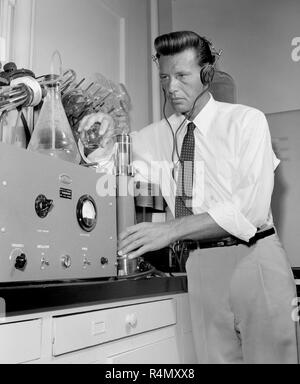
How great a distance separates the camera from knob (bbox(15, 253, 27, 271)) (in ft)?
2.78

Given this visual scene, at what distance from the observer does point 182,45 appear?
145 cm

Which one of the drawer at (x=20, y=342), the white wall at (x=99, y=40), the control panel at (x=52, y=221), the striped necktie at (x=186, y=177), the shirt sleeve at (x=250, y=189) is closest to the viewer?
the drawer at (x=20, y=342)

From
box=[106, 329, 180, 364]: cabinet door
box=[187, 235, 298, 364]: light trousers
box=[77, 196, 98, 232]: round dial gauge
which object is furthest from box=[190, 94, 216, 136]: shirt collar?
box=[106, 329, 180, 364]: cabinet door

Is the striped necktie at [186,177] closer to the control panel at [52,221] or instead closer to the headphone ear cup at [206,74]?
the headphone ear cup at [206,74]

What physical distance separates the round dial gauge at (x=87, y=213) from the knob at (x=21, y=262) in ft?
0.66

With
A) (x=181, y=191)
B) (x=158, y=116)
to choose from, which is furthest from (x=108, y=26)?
(x=181, y=191)

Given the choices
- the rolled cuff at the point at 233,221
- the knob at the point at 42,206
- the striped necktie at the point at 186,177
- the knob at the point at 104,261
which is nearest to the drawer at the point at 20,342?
the knob at the point at 42,206

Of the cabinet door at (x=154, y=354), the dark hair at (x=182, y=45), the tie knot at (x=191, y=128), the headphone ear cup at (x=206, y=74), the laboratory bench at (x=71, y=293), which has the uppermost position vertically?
the dark hair at (x=182, y=45)

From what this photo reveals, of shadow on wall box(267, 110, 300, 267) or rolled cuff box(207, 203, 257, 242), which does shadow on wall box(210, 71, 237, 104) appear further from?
rolled cuff box(207, 203, 257, 242)

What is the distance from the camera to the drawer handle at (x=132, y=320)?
1.08 meters

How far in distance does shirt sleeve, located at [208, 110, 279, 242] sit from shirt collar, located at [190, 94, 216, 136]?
0.15 metres

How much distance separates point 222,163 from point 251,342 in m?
0.52

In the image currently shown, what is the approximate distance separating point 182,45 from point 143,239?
651 mm
